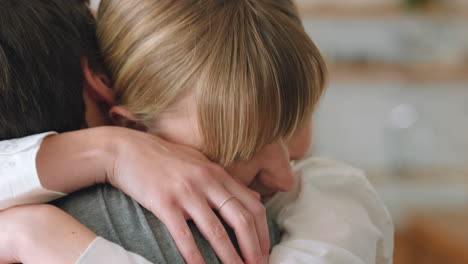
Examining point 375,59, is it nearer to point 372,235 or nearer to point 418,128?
point 418,128

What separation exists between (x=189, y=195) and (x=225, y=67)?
0.60 ft

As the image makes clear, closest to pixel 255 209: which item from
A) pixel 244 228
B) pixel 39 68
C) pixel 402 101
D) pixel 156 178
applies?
pixel 244 228

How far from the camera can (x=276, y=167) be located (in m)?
0.91

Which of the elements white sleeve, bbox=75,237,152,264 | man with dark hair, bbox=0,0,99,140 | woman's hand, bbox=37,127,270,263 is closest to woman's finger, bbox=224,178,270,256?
woman's hand, bbox=37,127,270,263

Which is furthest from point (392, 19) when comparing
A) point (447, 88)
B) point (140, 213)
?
point (140, 213)

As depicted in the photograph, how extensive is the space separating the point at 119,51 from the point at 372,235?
0.48 m

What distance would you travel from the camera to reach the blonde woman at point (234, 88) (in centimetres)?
82

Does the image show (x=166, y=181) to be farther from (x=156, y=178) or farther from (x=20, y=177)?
(x=20, y=177)

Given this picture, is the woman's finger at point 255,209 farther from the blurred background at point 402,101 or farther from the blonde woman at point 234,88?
the blurred background at point 402,101

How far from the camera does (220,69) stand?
825 mm

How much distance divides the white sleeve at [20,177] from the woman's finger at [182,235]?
0.16 m

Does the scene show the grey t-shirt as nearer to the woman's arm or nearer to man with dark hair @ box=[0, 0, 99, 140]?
the woman's arm

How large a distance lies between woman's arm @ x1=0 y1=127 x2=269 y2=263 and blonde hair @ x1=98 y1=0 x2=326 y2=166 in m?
0.06

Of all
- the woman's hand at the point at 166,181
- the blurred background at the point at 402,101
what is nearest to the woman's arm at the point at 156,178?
the woman's hand at the point at 166,181
